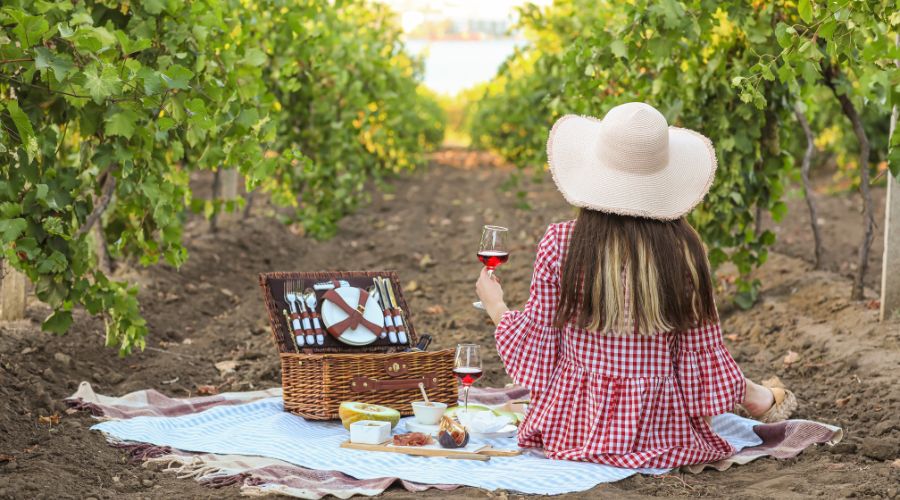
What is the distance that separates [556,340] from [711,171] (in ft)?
2.69

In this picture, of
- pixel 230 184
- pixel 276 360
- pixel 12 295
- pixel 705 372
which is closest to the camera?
pixel 705 372

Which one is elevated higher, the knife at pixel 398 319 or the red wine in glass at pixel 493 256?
the red wine in glass at pixel 493 256

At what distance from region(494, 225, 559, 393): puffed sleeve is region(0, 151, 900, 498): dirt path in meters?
0.52

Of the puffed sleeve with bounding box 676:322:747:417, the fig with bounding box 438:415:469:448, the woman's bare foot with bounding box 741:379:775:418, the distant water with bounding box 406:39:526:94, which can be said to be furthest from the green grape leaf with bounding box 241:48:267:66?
the distant water with bounding box 406:39:526:94

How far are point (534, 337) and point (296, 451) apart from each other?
969 millimetres

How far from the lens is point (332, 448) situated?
12.7 feet

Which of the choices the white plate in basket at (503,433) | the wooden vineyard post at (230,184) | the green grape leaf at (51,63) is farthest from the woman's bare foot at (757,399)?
the wooden vineyard post at (230,184)

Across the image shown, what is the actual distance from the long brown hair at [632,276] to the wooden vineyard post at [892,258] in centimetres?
236

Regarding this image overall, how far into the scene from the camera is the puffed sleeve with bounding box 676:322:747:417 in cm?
373

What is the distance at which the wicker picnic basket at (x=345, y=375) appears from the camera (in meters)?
4.27

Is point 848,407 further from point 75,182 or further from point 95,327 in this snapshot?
point 95,327

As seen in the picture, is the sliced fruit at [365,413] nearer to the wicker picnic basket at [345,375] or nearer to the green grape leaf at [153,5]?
the wicker picnic basket at [345,375]

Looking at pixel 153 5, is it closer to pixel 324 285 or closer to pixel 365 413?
pixel 324 285

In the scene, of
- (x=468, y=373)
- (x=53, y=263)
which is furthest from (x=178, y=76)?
(x=468, y=373)
